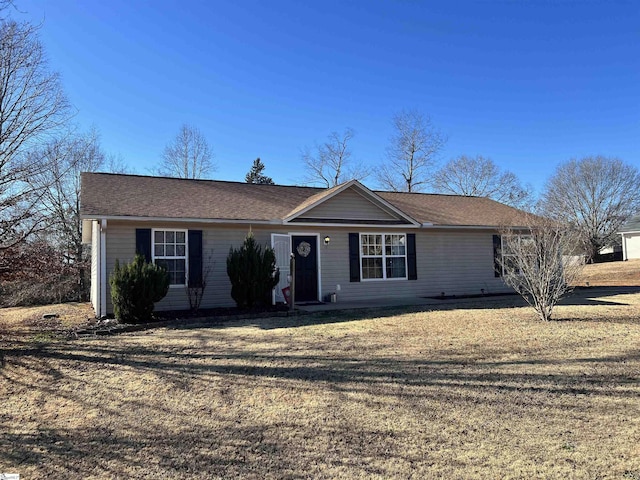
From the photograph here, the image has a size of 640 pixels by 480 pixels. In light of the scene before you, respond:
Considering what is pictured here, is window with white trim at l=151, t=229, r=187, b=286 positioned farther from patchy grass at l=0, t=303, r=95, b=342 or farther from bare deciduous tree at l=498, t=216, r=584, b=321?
bare deciduous tree at l=498, t=216, r=584, b=321

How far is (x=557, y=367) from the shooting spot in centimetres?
530

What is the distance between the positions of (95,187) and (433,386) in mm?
10914

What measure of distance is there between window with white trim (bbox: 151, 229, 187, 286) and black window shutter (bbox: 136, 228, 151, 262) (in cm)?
17

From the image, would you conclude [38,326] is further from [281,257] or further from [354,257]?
[354,257]

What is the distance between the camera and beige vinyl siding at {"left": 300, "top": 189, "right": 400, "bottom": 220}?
1265 cm

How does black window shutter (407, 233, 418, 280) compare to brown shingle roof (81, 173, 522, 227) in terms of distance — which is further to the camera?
black window shutter (407, 233, 418, 280)

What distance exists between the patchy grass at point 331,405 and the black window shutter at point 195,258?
353 cm

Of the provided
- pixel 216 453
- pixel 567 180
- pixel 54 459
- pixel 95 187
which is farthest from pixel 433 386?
pixel 567 180

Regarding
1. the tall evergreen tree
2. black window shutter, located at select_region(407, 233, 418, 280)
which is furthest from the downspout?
the tall evergreen tree

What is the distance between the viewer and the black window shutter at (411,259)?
13734mm

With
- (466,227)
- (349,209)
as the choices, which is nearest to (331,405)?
(349,209)

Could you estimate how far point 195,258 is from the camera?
11141 millimetres

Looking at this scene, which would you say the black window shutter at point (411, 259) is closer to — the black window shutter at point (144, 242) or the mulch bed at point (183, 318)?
the mulch bed at point (183, 318)

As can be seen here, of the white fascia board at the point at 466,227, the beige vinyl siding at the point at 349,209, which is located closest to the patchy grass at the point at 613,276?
Answer: the white fascia board at the point at 466,227
